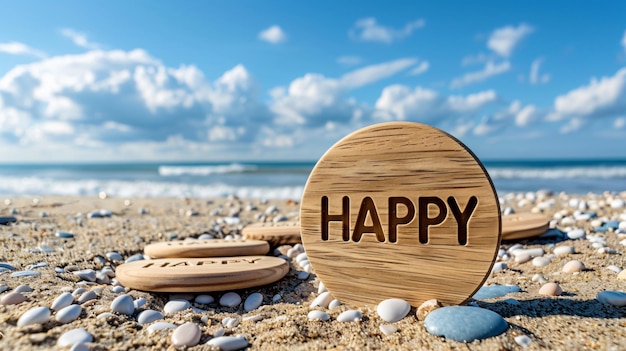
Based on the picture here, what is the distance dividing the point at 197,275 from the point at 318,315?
79 centimetres

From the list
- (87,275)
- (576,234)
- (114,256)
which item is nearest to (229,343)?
(87,275)

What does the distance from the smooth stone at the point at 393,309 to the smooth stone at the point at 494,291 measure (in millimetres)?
426

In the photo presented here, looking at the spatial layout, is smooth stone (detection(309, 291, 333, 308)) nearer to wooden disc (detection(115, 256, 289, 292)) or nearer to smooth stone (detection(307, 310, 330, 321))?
smooth stone (detection(307, 310, 330, 321))

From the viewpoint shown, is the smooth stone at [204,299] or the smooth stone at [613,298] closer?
the smooth stone at [613,298]

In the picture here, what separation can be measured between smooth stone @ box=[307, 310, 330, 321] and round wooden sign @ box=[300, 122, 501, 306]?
23cm

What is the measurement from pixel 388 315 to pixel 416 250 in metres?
0.31

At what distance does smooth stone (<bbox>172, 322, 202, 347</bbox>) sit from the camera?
138cm

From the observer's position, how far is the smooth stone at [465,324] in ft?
4.46

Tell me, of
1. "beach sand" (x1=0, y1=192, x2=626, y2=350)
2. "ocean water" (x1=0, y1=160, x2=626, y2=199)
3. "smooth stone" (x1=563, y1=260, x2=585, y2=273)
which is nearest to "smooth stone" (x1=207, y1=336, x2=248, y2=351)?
"beach sand" (x1=0, y1=192, x2=626, y2=350)

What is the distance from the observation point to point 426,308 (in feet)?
5.37

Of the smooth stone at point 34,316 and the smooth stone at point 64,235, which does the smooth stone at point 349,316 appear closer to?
the smooth stone at point 34,316

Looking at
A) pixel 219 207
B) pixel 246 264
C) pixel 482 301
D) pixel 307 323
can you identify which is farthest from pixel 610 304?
pixel 219 207

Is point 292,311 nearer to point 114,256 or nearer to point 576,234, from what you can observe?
point 114,256

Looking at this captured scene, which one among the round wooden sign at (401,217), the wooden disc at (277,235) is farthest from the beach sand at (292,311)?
the wooden disc at (277,235)
